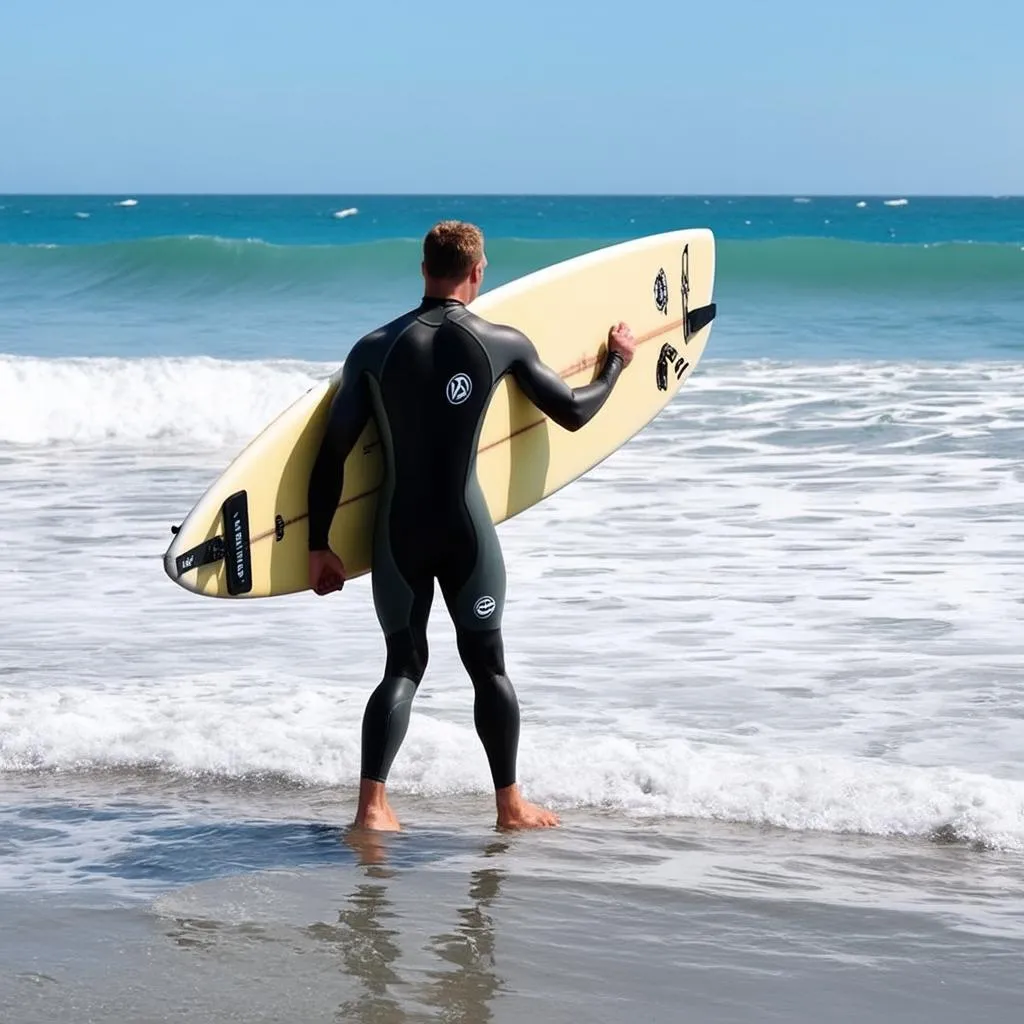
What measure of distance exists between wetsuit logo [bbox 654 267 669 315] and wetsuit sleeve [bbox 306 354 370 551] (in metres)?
1.78

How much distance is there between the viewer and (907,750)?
444cm

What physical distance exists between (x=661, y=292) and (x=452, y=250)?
5.93 ft

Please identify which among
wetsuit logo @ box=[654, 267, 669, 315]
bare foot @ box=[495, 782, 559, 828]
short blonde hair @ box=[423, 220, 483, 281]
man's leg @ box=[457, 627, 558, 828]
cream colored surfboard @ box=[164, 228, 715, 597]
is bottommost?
bare foot @ box=[495, 782, 559, 828]

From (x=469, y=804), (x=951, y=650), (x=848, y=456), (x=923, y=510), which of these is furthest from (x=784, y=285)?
(x=469, y=804)

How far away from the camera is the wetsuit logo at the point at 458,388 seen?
361cm

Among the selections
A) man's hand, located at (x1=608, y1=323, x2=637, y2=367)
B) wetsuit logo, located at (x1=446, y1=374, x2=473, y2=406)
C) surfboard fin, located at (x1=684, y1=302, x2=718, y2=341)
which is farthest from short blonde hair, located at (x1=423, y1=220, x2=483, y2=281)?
surfboard fin, located at (x1=684, y1=302, x2=718, y2=341)

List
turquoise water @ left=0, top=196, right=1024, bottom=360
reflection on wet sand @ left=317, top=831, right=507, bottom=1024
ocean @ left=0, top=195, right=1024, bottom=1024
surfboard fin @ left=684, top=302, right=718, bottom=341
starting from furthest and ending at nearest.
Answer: turquoise water @ left=0, top=196, right=1024, bottom=360, surfboard fin @ left=684, top=302, right=718, bottom=341, ocean @ left=0, top=195, right=1024, bottom=1024, reflection on wet sand @ left=317, top=831, right=507, bottom=1024

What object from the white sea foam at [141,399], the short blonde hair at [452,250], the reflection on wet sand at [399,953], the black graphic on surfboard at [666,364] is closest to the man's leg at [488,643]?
the reflection on wet sand at [399,953]

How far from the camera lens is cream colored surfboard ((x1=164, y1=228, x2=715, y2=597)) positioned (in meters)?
3.85

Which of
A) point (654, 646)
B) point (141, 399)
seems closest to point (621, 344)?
point (654, 646)

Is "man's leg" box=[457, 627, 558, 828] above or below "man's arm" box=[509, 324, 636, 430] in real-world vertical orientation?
below

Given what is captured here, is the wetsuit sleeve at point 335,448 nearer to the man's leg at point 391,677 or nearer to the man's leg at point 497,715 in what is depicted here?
the man's leg at point 391,677

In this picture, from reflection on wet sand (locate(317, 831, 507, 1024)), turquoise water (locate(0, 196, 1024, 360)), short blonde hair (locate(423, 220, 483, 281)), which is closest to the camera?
reflection on wet sand (locate(317, 831, 507, 1024))

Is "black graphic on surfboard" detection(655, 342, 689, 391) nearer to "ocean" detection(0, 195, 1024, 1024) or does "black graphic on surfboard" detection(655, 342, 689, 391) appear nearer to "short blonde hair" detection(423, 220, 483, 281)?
"ocean" detection(0, 195, 1024, 1024)
